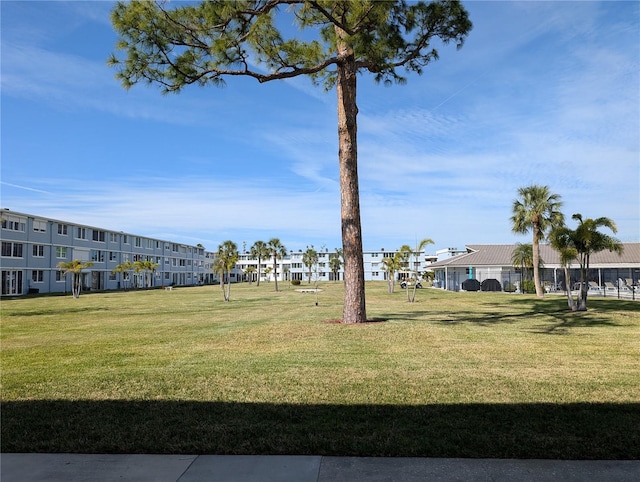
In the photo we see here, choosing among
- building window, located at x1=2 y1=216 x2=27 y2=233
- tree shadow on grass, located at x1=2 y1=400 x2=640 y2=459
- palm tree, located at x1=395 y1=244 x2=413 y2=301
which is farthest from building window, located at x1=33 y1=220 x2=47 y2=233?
tree shadow on grass, located at x1=2 y1=400 x2=640 y2=459

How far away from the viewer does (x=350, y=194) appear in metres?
14.5

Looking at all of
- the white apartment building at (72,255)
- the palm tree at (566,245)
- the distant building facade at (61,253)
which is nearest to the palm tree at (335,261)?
the white apartment building at (72,255)

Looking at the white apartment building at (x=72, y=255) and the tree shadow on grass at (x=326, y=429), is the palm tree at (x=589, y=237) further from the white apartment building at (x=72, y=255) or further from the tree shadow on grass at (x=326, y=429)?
the tree shadow on grass at (x=326, y=429)

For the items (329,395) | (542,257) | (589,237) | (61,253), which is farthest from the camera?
(61,253)

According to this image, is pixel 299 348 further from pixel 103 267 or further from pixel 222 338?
pixel 103 267

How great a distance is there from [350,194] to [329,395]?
355 inches

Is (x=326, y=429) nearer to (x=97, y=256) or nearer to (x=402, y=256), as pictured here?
(x=402, y=256)

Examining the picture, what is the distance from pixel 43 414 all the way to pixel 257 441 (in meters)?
2.73

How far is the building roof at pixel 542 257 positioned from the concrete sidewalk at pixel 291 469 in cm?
4042

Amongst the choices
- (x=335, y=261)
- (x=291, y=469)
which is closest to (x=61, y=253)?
(x=291, y=469)

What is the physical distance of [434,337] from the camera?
39.5 ft

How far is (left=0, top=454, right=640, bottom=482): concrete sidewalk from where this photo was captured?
3.73m

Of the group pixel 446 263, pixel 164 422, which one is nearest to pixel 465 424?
pixel 164 422

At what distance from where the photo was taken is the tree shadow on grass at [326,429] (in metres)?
4.34
